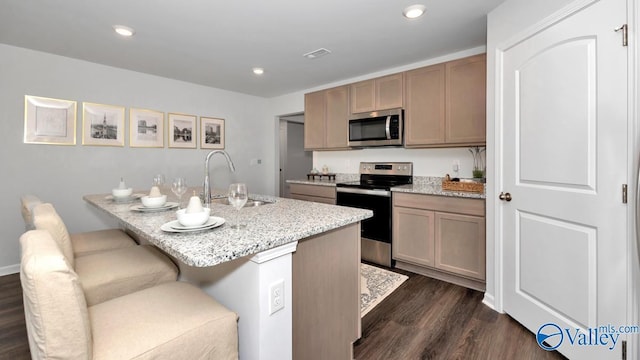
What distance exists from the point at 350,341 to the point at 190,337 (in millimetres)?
953

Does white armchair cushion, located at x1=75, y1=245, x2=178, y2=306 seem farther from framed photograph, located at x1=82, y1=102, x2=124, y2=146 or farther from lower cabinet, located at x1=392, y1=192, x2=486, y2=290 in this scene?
framed photograph, located at x1=82, y1=102, x2=124, y2=146

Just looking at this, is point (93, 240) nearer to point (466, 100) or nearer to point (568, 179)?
point (568, 179)

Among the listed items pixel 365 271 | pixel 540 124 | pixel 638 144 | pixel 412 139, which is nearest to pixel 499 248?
pixel 540 124

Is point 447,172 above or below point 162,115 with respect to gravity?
below

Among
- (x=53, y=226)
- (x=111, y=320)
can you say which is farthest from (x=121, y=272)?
(x=111, y=320)

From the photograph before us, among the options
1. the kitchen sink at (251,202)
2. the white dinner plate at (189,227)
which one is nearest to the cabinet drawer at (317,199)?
the kitchen sink at (251,202)

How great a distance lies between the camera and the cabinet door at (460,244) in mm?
2465

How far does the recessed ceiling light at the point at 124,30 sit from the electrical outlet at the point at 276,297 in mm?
2651

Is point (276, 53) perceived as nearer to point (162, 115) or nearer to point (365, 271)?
point (162, 115)

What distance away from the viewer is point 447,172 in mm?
3227

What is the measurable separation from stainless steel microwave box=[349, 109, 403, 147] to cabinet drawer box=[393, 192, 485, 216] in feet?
2.36

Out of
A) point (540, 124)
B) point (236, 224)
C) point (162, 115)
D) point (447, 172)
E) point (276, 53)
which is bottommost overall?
point (236, 224)

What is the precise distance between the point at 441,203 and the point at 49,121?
4223 mm

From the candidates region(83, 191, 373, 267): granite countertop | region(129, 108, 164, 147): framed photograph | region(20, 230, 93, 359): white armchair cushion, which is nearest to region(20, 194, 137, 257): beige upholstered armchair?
region(83, 191, 373, 267): granite countertop
